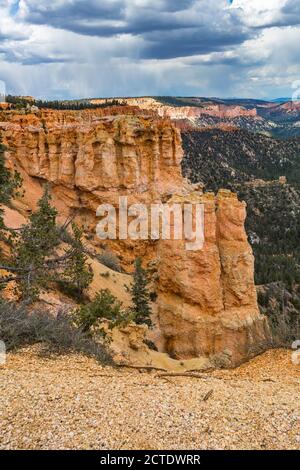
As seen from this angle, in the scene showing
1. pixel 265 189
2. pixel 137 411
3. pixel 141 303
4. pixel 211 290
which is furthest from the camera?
pixel 265 189

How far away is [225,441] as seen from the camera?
5289 millimetres

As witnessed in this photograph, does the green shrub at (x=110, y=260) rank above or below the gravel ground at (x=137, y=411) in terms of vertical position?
below

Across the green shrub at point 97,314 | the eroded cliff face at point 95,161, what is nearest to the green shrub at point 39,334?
the green shrub at point 97,314

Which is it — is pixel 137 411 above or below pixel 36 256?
below

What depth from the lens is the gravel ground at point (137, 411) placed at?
5.27 m

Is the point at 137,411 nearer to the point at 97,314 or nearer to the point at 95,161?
the point at 97,314

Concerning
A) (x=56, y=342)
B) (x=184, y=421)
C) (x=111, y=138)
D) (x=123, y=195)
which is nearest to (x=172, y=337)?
(x=56, y=342)

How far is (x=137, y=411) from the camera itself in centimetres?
588

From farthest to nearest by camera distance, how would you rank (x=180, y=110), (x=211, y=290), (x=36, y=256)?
(x=180, y=110) → (x=211, y=290) → (x=36, y=256)

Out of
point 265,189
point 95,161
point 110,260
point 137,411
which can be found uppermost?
point 95,161

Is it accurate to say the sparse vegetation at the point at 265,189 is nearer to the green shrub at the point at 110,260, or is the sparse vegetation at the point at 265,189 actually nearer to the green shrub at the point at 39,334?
the green shrub at the point at 110,260

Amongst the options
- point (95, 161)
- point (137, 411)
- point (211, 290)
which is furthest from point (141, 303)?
point (95, 161)

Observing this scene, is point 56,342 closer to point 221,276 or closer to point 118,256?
point 221,276

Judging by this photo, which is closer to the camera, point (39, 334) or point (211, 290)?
point (39, 334)
